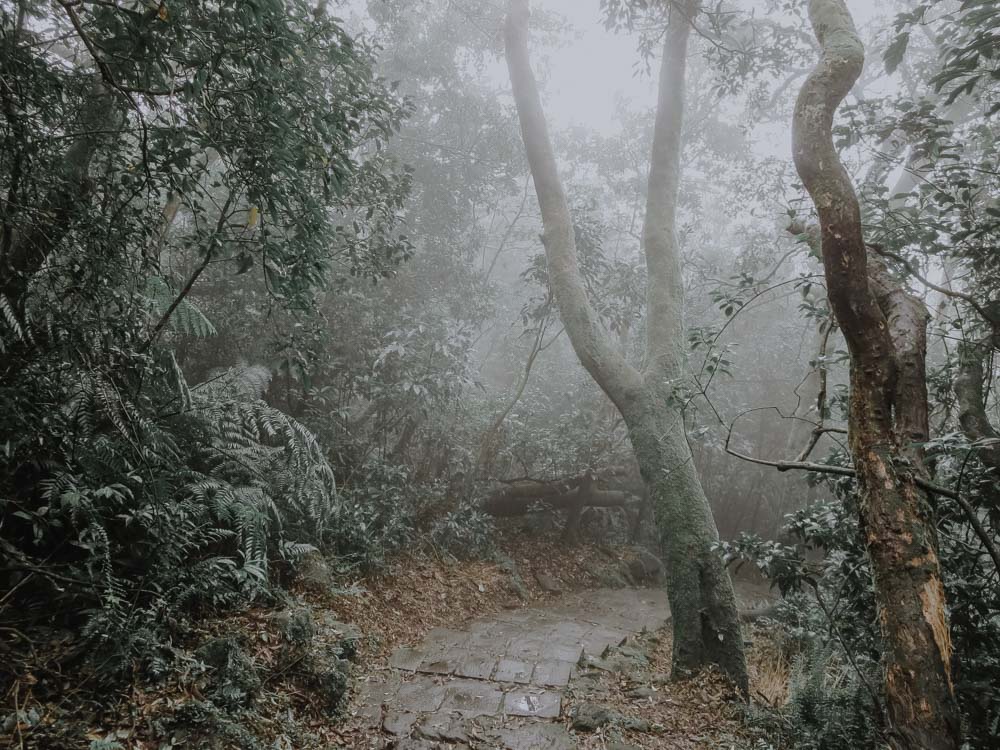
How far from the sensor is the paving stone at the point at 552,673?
15.3 feet

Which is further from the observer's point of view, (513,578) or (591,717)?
(513,578)

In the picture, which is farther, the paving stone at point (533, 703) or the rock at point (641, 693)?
the rock at point (641, 693)

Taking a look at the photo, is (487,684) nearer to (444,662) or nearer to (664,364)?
(444,662)

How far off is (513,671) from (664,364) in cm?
322

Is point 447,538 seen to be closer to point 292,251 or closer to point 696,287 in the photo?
point 292,251

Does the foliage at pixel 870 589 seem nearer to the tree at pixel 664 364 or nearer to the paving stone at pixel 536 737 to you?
the tree at pixel 664 364

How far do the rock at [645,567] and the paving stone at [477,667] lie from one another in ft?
16.9

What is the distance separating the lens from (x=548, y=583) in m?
8.33

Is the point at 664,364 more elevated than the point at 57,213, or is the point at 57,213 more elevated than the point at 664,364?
the point at 664,364

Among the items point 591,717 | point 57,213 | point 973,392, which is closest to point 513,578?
point 591,717

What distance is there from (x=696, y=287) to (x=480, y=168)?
18.4 feet

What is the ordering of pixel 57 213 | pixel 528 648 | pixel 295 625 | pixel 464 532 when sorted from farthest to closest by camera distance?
1. pixel 464 532
2. pixel 528 648
3. pixel 295 625
4. pixel 57 213

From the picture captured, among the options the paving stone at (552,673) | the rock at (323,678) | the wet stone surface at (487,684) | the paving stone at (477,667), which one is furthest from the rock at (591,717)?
the rock at (323,678)

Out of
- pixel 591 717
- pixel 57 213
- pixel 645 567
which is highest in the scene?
pixel 57 213
